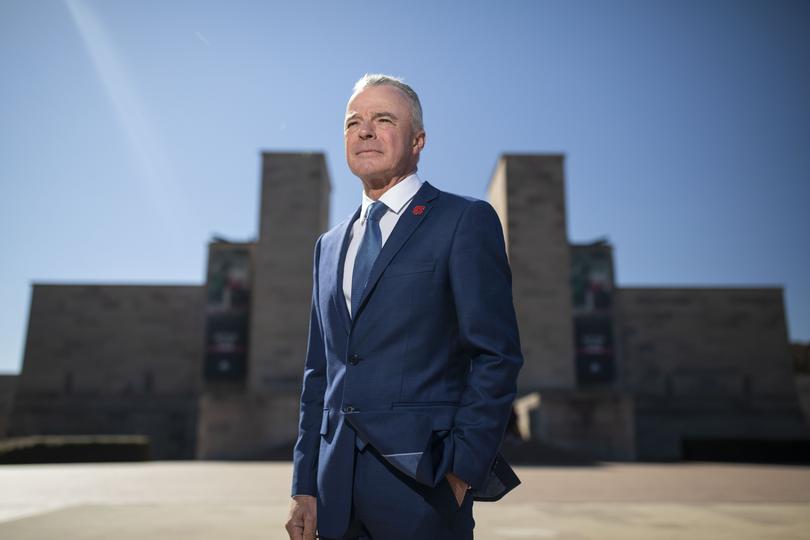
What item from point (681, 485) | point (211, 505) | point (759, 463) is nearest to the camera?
point (211, 505)

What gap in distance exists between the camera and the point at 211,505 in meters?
7.05

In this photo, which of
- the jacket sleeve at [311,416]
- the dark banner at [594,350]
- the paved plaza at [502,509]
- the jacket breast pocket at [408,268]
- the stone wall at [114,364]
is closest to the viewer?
the jacket breast pocket at [408,268]

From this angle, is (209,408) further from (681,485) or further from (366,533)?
(366,533)

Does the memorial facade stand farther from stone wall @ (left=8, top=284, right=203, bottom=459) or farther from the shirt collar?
the shirt collar

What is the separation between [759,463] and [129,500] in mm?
17098

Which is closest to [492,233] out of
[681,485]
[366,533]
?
[366,533]

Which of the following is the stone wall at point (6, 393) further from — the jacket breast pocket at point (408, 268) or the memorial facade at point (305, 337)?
the jacket breast pocket at point (408, 268)

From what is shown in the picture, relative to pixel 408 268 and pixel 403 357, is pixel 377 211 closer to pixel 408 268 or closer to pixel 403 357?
pixel 408 268

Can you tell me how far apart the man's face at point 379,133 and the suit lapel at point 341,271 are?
217mm

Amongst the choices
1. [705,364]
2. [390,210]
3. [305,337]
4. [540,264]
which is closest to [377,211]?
[390,210]

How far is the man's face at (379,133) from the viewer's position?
2018mm

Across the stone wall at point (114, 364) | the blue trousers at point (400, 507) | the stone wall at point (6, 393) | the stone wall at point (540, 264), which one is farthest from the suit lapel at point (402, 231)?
the stone wall at point (6, 393)

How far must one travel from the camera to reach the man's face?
202 centimetres

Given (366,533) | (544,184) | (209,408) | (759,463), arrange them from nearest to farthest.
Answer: (366,533) → (759,463) → (209,408) → (544,184)
